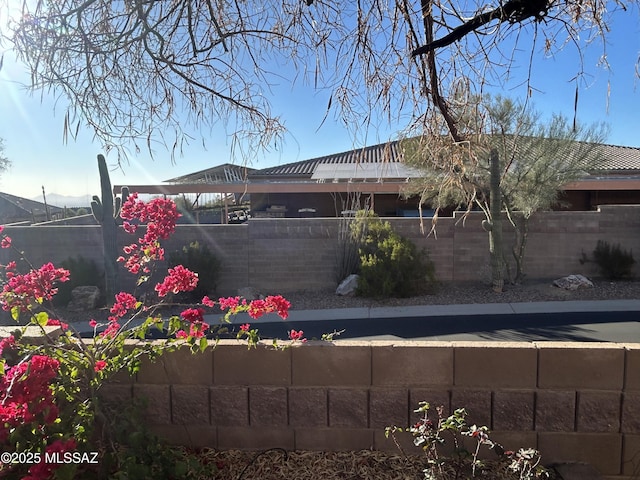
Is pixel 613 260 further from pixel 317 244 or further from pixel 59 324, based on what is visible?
pixel 59 324

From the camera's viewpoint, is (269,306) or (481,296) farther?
(481,296)

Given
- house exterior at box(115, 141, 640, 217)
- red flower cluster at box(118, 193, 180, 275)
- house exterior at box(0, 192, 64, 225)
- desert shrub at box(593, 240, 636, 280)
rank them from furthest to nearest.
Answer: house exterior at box(0, 192, 64, 225)
house exterior at box(115, 141, 640, 217)
desert shrub at box(593, 240, 636, 280)
red flower cluster at box(118, 193, 180, 275)

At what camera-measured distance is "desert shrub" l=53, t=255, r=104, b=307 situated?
11023 millimetres

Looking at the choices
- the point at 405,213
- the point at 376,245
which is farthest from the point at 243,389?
the point at 405,213

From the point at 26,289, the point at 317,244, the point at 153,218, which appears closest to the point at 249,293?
the point at 317,244

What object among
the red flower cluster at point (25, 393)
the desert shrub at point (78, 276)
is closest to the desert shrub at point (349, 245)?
the desert shrub at point (78, 276)

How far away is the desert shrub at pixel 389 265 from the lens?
35.9 ft

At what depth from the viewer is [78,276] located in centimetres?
1139

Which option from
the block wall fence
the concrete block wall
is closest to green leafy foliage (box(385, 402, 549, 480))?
the concrete block wall

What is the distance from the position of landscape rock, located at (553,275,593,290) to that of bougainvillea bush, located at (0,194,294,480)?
1060 centimetres

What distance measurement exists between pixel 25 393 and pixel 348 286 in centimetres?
961

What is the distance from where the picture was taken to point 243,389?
265 cm

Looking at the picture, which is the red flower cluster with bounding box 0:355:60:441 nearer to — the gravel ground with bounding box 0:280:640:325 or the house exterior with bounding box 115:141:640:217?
the gravel ground with bounding box 0:280:640:325

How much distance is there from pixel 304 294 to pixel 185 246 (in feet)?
10.4
